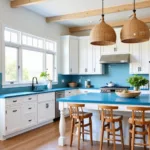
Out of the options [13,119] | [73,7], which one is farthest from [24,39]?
[13,119]

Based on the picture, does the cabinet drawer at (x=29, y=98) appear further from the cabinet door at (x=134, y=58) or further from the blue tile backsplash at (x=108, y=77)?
the cabinet door at (x=134, y=58)

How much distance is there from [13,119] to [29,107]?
64 cm

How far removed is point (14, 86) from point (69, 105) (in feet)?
7.11

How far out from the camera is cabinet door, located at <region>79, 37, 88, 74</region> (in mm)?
7988

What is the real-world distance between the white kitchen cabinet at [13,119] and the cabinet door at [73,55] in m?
3.18

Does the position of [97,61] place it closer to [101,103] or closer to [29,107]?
[29,107]

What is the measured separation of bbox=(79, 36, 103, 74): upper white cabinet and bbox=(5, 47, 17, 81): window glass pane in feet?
9.43

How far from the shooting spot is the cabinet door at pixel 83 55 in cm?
799

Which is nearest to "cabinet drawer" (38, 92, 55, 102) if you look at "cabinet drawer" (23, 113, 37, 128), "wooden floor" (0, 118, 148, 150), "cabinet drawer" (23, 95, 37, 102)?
"cabinet drawer" (23, 95, 37, 102)

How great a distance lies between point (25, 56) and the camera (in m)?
6.22

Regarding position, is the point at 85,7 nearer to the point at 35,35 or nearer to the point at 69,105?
the point at 35,35

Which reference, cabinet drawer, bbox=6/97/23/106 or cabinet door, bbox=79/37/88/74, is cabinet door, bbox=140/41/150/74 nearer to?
cabinet door, bbox=79/37/88/74

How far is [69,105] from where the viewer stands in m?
4.09

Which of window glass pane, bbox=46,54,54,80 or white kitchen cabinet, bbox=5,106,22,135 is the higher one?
window glass pane, bbox=46,54,54,80
